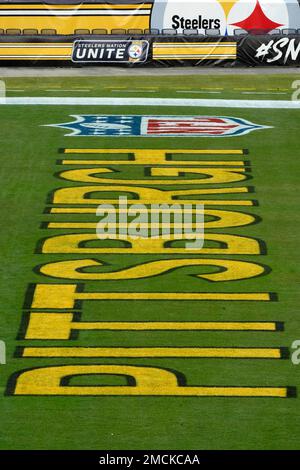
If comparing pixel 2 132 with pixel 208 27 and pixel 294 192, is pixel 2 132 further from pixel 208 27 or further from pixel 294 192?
pixel 208 27

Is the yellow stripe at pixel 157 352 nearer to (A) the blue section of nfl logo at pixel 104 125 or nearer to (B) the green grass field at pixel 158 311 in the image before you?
(B) the green grass field at pixel 158 311

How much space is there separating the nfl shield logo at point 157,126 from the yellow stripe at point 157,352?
495 inches

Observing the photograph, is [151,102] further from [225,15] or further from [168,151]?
[225,15]

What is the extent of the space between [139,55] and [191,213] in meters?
17.6

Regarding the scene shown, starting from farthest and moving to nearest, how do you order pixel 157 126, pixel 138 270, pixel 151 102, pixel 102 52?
pixel 102 52 → pixel 151 102 → pixel 157 126 → pixel 138 270

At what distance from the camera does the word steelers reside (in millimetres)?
14164

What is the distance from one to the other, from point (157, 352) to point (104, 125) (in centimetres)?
1367

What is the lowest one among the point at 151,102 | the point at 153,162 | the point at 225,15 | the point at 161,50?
the point at 153,162

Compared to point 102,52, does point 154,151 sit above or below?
below

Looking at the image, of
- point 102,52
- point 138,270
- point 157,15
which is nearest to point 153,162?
point 138,270

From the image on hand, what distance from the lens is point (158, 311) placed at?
1633 cm

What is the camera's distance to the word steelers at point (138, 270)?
14.2 m

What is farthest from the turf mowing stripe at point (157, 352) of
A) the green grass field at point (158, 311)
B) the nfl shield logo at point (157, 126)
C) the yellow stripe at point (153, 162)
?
the nfl shield logo at point (157, 126)
